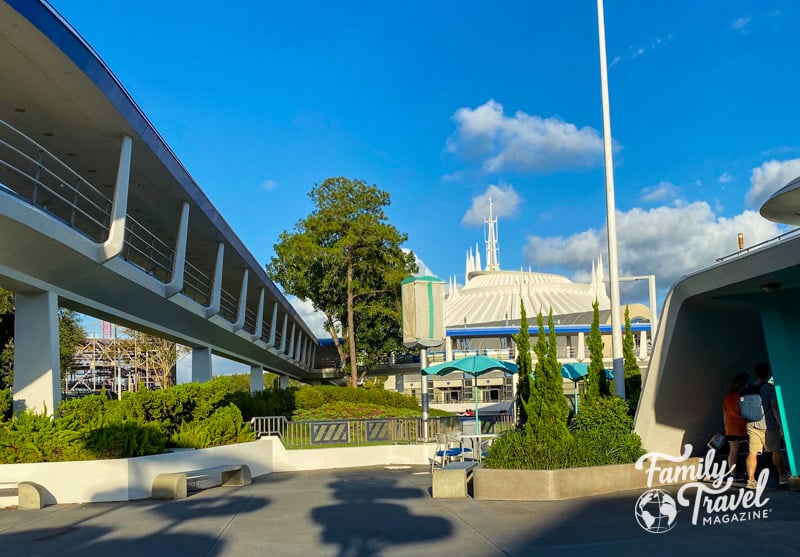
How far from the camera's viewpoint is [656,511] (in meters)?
9.61

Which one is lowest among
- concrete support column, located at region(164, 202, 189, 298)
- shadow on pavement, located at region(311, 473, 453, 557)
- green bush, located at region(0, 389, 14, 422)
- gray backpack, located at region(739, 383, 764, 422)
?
shadow on pavement, located at region(311, 473, 453, 557)

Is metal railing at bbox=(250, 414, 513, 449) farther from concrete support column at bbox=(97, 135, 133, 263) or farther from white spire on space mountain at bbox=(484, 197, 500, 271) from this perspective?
white spire on space mountain at bbox=(484, 197, 500, 271)

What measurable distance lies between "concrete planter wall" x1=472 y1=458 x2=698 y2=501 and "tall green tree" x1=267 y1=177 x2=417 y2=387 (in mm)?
32536

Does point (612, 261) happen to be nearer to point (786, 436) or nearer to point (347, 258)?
point (786, 436)

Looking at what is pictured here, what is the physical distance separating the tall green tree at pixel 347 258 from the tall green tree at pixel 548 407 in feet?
103

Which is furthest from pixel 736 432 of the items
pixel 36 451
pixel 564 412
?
pixel 36 451

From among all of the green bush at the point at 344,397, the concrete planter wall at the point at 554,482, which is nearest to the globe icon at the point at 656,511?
the concrete planter wall at the point at 554,482

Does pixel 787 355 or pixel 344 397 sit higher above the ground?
pixel 787 355

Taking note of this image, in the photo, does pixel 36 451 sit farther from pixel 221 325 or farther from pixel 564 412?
pixel 221 325

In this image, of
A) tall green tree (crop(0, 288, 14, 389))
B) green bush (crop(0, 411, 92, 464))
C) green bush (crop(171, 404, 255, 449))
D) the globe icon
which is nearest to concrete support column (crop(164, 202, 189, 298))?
green bush (crop(171, 404, 255, 449))

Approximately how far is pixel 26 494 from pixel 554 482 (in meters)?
8.16

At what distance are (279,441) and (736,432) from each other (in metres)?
12.5

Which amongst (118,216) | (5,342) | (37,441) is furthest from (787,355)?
(5,342)

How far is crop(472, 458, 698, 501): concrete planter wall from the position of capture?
11.2m
